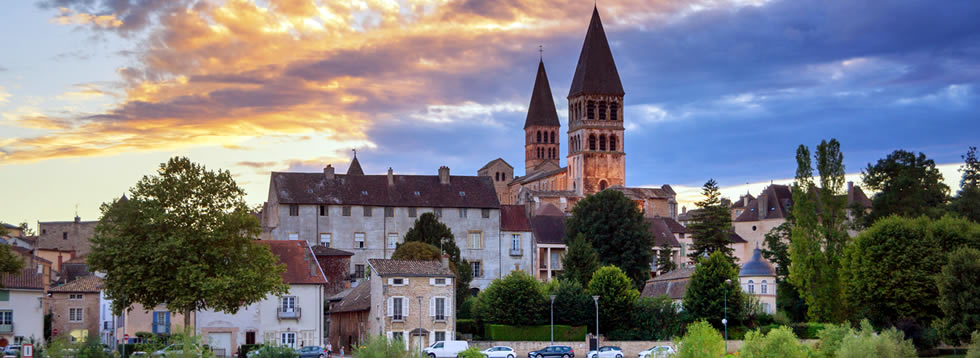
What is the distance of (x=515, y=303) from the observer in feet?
228

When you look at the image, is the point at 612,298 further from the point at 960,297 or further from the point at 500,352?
the point at 960,297

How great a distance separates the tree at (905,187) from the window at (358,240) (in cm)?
4469

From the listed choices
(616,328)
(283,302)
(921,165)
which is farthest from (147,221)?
(921,165)

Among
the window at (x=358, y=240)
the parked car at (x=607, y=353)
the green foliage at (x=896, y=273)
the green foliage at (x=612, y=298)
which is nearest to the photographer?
the parked car at (x=607, y=353)

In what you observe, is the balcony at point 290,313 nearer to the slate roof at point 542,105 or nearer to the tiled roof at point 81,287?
the tiled roof at point 81,287

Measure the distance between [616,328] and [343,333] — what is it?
17522 millimetres

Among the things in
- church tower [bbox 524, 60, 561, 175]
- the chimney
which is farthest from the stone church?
the chimney

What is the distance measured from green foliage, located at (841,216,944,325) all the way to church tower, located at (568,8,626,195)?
73.4m

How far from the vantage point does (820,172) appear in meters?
82.9

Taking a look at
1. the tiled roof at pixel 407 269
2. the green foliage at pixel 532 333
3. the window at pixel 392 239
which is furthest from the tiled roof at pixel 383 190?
the tiled roof at pixel 407 269

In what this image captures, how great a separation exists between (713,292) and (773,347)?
31246 mm

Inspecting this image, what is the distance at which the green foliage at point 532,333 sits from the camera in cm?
6850

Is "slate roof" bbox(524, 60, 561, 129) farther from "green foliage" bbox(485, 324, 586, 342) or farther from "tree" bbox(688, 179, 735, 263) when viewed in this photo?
"green foliage" bbox(485, 324, 586, 342)

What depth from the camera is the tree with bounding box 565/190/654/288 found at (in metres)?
94.1
